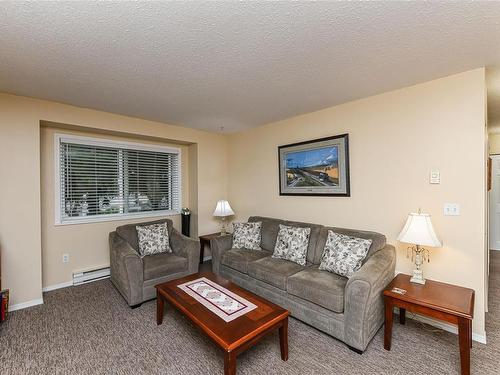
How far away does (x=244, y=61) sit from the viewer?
1.97 m

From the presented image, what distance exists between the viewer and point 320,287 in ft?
7.20

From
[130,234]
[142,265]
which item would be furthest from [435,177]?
[130,234]

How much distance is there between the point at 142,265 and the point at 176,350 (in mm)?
1097

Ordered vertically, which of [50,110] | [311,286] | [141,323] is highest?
[50,110]

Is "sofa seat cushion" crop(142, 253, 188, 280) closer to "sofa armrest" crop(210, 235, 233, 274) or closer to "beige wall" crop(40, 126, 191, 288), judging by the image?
"sofa armrest" crop(210, 235, 233, 274)

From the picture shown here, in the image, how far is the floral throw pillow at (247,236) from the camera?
11.3ft

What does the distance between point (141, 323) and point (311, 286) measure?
1.71m

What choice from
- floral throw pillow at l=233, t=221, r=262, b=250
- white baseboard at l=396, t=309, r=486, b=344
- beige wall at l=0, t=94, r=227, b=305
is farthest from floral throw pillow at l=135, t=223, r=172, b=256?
white baseboard at l=396, t=309, r=486, b=344

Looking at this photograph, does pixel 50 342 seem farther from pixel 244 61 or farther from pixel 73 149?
pixel 244 61

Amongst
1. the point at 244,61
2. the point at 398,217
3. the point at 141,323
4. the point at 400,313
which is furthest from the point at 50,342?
the point at 398,217

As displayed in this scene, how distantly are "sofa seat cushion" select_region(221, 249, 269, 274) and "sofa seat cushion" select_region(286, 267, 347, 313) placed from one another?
70cm

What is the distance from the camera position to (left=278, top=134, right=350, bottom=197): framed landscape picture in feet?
9.84

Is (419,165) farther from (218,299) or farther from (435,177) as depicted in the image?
(218,299)

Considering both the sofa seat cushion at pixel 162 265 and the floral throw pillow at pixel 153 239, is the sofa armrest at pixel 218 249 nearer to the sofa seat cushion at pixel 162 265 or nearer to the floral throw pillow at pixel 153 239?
the sofa seat cushion at pixel 162 265
